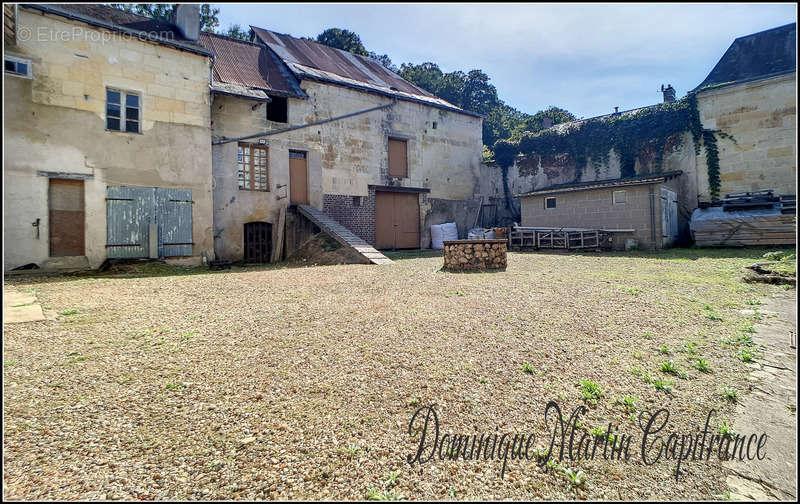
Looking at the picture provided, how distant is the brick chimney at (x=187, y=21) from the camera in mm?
11876

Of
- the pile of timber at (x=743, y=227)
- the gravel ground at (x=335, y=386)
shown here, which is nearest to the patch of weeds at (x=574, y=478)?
the gravel ground at (x=335, y=386)

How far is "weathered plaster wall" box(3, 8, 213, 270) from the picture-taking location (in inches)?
365

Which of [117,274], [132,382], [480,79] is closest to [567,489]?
[132,382]

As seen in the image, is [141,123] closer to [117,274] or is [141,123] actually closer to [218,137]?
[218,137]

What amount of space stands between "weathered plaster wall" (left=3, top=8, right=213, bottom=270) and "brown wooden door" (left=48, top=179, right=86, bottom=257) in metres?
0.15

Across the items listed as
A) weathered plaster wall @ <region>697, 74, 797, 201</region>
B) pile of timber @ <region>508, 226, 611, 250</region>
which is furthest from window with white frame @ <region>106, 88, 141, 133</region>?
weathered plaster wall @ <region>697, 74, 797, 201</region>

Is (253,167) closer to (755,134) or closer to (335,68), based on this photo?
(335,68)

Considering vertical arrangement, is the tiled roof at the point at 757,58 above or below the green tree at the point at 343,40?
below

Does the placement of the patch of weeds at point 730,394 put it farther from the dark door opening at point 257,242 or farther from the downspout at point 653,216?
the downspout at point 653,216

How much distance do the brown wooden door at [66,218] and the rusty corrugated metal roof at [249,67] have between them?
577 cm

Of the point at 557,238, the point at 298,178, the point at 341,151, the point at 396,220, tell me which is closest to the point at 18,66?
the point at 298,178

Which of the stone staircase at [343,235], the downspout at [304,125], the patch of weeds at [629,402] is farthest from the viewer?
the downspout at [304,125]

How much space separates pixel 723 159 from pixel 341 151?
16.3m

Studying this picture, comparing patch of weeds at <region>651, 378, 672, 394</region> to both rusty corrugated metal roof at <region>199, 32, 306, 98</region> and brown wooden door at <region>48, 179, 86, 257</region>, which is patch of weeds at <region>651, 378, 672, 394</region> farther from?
rusty corrugated metal roof at <region>199, 32, 306, 98</region>
